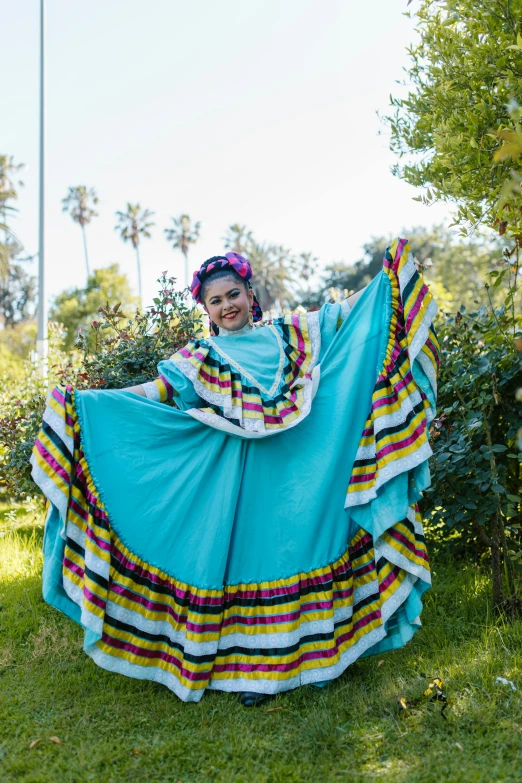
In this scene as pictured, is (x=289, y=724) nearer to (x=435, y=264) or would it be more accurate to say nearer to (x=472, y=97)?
(x=472, y=97)

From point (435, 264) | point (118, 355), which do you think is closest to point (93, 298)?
point (435, 264)

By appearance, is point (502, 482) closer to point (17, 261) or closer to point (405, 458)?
point (405, 458)

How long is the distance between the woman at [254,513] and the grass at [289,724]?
14cm

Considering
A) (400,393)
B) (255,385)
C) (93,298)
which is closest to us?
(400,393)

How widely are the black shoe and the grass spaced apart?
0.04 meters

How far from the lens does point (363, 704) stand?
255cm

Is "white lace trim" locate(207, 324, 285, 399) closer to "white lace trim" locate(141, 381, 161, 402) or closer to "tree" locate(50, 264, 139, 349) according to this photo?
"white lace trim" locate(141, 381, 161, 402)

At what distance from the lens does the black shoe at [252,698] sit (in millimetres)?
2658

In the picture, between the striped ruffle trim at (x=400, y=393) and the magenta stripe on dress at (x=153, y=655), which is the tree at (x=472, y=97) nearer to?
the striped ruffle trim at (x=400, y=393)

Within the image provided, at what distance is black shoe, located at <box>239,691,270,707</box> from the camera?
2.66 meters

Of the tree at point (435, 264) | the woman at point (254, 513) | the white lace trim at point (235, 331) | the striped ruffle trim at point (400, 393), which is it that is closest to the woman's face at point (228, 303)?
the white lace trim at point (235, 331)

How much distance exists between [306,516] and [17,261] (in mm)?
37914

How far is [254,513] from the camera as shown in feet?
9.42

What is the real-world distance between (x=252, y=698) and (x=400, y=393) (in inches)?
52.1
